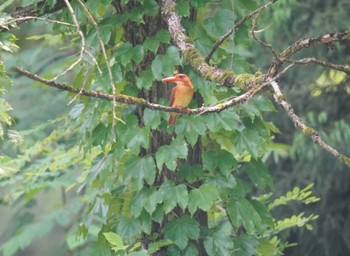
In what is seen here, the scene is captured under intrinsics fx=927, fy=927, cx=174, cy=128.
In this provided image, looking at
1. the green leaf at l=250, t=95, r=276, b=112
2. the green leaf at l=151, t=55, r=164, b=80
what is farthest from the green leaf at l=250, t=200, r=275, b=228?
the green leaf at l=151, t=55, r=164, b=80

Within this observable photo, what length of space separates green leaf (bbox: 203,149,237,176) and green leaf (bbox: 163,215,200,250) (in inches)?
10.9

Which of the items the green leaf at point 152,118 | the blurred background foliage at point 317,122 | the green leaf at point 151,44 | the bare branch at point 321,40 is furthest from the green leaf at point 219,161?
the blurred background foliage at point 317,122

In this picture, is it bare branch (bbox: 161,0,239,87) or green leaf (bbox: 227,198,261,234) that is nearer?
bare branch (bbox: 161,0,239,87)

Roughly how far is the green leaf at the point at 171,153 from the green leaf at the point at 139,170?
95 mm

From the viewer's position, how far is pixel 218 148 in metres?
4.70

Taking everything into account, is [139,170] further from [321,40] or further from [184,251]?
[321,40]

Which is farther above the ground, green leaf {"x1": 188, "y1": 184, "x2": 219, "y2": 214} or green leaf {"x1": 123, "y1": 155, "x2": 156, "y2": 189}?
green leaf {"x1": 123, "y1": 155, "x2": 156, "y2": 189}

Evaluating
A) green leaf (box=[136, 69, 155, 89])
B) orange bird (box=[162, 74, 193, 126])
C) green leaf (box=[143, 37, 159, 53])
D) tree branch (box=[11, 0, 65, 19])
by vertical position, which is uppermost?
tree branch (box=[11, 0, 65, 19])

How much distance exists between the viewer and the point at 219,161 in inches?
181

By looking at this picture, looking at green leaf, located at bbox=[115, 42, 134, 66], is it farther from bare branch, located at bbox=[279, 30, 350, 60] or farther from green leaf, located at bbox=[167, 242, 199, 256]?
bare branch, located at bbox=[279, 30, 350, 60]

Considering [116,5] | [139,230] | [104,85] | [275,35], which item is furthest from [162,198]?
[275,35]

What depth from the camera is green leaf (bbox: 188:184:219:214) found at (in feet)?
14.3

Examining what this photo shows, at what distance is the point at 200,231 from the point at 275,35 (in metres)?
3.84

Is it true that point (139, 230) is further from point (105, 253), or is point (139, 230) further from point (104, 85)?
point (104, 85)
